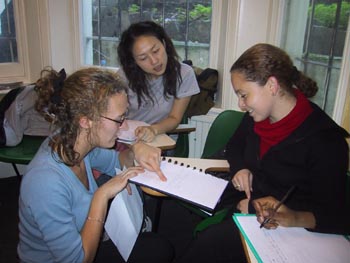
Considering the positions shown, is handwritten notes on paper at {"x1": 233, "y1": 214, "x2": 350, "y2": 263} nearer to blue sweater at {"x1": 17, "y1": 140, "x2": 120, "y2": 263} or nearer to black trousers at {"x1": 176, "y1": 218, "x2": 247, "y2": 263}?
black trousers at {"x1": 176, "y1": 218, "x2": 247, "y2": 263}

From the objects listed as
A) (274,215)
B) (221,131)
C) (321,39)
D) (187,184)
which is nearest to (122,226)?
(187,184)

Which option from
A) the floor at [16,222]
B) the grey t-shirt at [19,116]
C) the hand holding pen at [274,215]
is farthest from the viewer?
the grey t-shirt at [19,116]

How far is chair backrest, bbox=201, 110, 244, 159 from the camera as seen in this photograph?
1789mm

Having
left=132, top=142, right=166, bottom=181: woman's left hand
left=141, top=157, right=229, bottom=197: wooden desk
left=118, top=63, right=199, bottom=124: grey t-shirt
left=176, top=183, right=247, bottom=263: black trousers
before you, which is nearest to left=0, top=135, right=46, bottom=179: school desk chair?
left=118, top=63, right=199, bottom=124: grey t-shirt

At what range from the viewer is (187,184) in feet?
3.82

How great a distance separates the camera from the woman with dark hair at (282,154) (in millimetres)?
1042

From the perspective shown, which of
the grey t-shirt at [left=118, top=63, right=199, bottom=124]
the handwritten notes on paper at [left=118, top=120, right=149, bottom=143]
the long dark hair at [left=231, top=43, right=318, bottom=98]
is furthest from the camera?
the grey t-shirt at [left=118, top=63, right=199, bottom=124]

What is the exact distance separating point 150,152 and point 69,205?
1.50 feet

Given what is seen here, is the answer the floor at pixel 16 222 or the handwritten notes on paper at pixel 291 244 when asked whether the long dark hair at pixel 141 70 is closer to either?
the floor at pixel 16 222

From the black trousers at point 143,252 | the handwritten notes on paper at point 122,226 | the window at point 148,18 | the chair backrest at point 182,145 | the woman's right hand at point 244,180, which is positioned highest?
the window at point 148,18

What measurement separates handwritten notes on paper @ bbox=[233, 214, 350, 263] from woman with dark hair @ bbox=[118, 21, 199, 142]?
1021 mm

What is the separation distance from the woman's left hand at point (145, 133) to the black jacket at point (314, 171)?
1.97ft

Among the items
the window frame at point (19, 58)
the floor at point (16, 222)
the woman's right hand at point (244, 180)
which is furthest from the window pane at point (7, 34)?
the woman's right hand at point (244, 180)

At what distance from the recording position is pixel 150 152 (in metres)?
1.30
